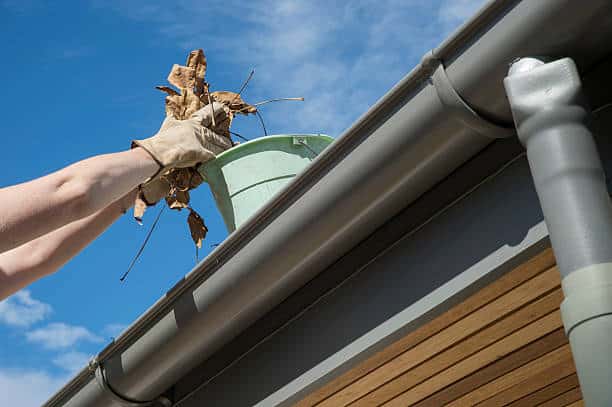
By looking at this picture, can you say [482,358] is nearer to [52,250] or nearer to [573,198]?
[573,198]

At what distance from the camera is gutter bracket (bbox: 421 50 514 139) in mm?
2426

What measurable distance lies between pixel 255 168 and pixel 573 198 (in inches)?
73.8

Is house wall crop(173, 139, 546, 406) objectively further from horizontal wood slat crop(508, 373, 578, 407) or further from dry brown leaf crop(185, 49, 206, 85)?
dry brown leaf crop(185, 49, 206, 85)

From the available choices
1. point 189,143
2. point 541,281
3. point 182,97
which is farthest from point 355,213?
point 182,97

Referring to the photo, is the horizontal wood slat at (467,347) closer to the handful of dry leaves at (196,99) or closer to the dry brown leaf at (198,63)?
the handful of dry leaves at (196,99)

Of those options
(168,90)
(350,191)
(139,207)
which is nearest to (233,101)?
(168,90)

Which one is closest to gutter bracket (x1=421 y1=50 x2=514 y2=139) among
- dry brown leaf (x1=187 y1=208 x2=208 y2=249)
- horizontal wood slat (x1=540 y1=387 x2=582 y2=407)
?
horizontal wood slat (x1=540 y1=387 x2=582 y2=407)

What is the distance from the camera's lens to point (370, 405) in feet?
10.6

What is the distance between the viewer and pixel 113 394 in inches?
148

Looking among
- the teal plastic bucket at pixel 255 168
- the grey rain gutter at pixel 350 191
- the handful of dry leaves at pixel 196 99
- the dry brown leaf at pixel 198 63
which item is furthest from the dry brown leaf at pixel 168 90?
the grey rain gutter at pixel 350 191

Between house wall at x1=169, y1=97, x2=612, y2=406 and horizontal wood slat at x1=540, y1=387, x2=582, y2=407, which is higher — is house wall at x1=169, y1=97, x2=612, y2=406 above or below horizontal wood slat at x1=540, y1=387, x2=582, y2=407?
above

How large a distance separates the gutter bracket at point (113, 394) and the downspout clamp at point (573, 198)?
212cm

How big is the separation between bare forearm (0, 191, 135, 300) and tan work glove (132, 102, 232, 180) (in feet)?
1.14

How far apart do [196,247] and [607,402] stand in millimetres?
2364
